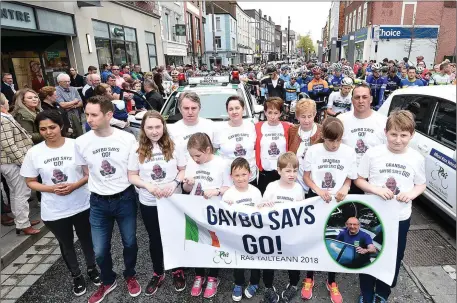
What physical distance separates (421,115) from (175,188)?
3.71 m

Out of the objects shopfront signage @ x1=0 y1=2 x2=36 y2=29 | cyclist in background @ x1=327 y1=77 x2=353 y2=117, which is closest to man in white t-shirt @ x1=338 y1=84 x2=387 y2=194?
cyclist in background @ x1=327 y1=77 x2=353 y2=117

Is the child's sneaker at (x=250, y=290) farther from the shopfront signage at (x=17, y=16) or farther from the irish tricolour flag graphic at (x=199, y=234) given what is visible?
the shopfront signage at (x=17, y=16)

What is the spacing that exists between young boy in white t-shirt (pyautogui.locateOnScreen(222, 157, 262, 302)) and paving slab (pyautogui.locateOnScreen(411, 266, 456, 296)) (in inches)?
66.0

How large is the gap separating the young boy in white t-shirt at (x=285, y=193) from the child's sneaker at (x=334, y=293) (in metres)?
0.32

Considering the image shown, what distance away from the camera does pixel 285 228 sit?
2.86 m

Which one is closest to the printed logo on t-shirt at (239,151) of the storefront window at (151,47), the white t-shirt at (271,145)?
the white t-shirt at (271,145)

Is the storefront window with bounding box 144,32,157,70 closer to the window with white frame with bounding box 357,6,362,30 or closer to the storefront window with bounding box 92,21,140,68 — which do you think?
the storefront window with bounding box 92,21,140,68

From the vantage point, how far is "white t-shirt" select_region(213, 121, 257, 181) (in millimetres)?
3352

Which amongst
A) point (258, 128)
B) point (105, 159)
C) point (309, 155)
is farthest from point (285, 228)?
point (105, 159)

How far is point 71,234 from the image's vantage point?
3117mm

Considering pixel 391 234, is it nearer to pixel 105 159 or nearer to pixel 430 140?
pixel 430 140

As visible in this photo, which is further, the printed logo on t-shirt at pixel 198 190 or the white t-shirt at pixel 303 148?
the white t-shirt at pixel 303 148

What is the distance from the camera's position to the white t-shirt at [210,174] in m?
2.90

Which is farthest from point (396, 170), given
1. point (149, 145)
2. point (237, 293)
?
point (149, 145)
